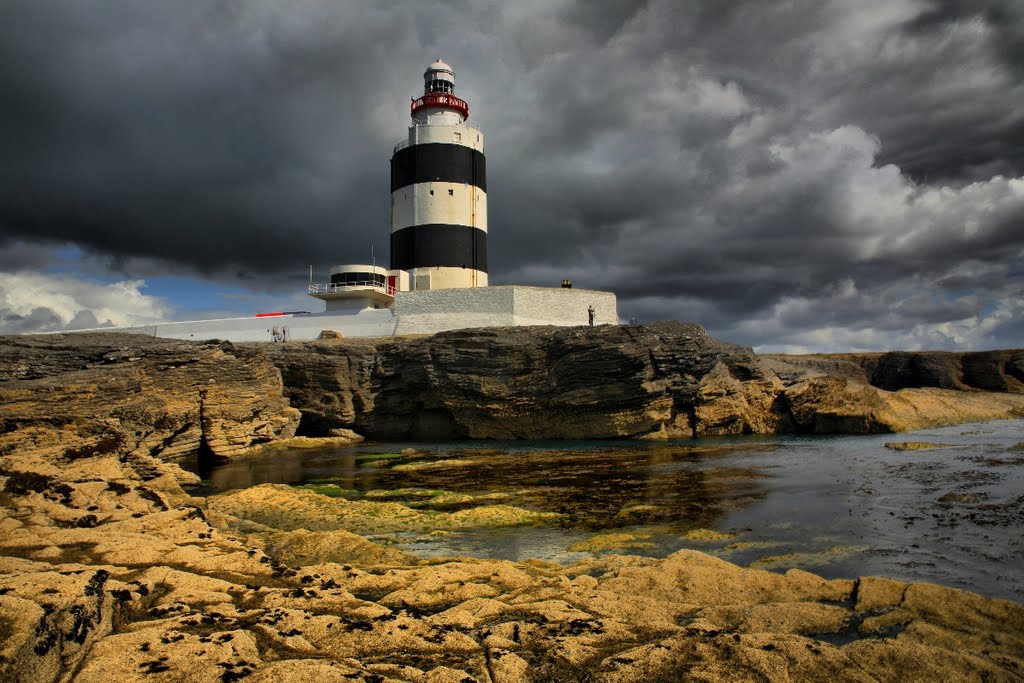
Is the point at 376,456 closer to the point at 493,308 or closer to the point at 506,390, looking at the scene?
the point at 506,390

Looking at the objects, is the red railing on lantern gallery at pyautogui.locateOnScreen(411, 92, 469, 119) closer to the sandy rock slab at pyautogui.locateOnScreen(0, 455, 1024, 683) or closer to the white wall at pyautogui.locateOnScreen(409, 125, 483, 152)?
the white wall at pyautogui.locateOnScreen(409, 125, 483, 152)

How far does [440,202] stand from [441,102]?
725 centimetres

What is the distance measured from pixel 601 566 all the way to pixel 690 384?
63.2 ft

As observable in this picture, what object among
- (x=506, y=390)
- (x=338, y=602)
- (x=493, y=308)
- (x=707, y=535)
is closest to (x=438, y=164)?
(x=493, y=308)

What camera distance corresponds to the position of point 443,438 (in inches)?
1121

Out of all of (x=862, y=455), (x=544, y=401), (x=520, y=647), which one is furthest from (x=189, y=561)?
(x=544, y=401)

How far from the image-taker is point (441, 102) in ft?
134

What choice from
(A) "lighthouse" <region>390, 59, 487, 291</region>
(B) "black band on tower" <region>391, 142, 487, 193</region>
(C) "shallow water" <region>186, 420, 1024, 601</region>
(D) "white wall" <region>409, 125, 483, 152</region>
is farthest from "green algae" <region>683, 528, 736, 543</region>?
(D) "white wall" <region>409, 125, 483, 152</region>

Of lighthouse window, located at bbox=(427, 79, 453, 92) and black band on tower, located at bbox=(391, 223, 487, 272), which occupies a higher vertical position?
lighthouse window, located at bbox=(427, 79, 453, 92)

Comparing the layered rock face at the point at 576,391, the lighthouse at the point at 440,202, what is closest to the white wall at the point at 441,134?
the lighthouse at the point at 440,202

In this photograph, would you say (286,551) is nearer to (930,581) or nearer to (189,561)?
(189,561)

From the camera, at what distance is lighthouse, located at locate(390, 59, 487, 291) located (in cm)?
3894

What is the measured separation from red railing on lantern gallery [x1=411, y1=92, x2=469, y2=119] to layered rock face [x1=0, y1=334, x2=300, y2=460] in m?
23.7

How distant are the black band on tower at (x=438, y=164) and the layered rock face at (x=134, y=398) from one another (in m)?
19.1
